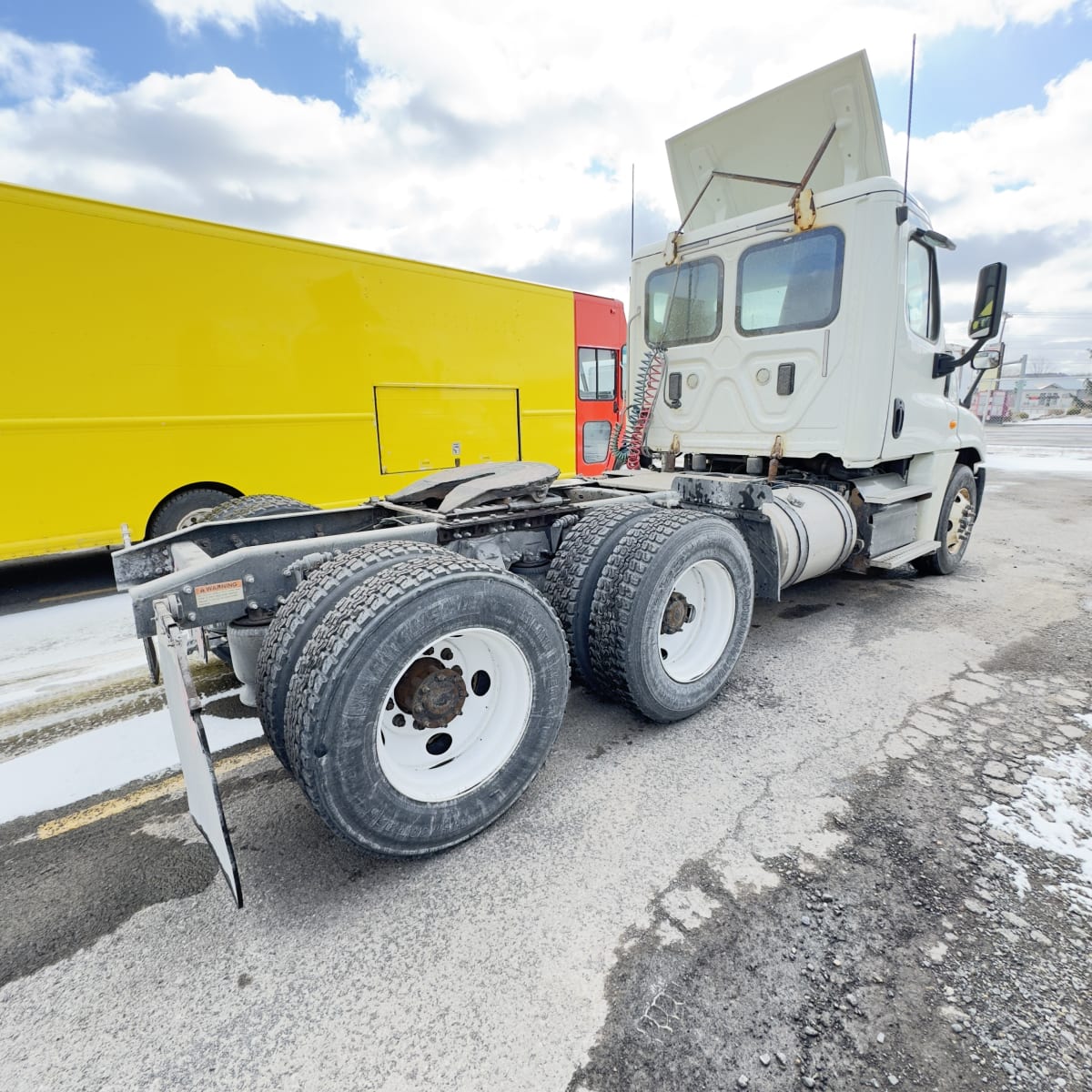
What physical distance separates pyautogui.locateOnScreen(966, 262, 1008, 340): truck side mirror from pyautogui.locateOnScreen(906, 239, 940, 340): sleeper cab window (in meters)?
0.26

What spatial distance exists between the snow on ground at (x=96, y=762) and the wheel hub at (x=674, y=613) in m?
2.18

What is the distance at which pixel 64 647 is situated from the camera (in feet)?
14.2

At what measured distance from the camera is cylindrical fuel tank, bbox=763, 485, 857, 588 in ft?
13.6

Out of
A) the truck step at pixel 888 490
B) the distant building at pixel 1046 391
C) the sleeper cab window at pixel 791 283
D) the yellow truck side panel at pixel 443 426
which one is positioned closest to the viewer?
the sleeper cab window at pixel 791 283

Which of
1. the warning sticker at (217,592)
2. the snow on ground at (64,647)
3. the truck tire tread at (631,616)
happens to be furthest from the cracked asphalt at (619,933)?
the snow on ground at (64,647)

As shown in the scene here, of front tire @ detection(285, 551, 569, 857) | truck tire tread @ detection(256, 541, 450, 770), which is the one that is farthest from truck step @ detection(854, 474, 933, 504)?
truck tire tread @ detection(256, 541, 450, 770)

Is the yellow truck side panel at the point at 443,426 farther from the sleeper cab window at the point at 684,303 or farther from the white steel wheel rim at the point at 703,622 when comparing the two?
the white steel wheel rim at the point at 703,622

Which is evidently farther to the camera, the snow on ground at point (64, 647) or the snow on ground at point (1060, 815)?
the snow on ground at point (64, 647)

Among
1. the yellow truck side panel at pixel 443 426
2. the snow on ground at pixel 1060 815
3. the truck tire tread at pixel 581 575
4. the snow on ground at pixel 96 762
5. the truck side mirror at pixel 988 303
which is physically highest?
the truck side mirror at pixel 988 303

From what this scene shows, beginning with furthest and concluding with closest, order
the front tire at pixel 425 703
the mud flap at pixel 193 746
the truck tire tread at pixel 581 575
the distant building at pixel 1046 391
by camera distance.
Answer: the distant building at pixel 1046 391 → the truck tire tread at pixel 581 575 → the front tire at pixel 425 703 → the mud flap at pixel 193 746

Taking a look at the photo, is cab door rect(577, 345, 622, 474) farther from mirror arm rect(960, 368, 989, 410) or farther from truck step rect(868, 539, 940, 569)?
truck step rect(868, 539, 940, 569)

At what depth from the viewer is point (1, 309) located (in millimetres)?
5113

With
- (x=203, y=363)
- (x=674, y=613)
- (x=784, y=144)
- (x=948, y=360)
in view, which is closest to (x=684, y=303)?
(x=784, y=144)

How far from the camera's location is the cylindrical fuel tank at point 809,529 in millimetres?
4156
